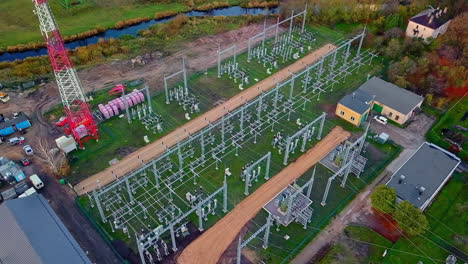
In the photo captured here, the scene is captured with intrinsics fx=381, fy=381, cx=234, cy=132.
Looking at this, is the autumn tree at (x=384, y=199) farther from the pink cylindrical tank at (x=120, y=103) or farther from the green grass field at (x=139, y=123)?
the pink cylindrical tank at (x=120, y=103)

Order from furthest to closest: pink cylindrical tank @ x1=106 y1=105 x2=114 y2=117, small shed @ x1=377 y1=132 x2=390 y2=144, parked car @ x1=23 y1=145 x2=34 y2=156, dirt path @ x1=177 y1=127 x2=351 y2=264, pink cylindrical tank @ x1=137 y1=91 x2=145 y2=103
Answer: pink cylindrical tank @ x1=137 y1=91 x2=145 y2=103 → pink cylindrical tank @ x1=106 y1=105 x2=114 y2=117 → small shed @ x1=377 y1=132 x2=390 y2=144 → parked car @ x1=23 y1=145 x2=34 y2=156 → dirt path @ x1=177 y1=127 x2=351 y2=264

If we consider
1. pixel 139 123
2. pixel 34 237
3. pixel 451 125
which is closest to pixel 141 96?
pixel 139 123

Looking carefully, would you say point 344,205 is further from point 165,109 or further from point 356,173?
point 165,109

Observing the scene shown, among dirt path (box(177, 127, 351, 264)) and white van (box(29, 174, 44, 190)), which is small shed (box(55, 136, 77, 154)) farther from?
dirt path (box(177, 127, 351, 264))

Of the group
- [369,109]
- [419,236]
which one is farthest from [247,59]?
[419,236]

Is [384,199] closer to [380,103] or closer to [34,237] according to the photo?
[380,103]

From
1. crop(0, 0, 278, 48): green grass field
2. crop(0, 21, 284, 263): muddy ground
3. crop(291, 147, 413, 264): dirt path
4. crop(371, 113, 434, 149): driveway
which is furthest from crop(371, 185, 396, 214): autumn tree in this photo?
crop(0, 0, 278, 48): green grass field
